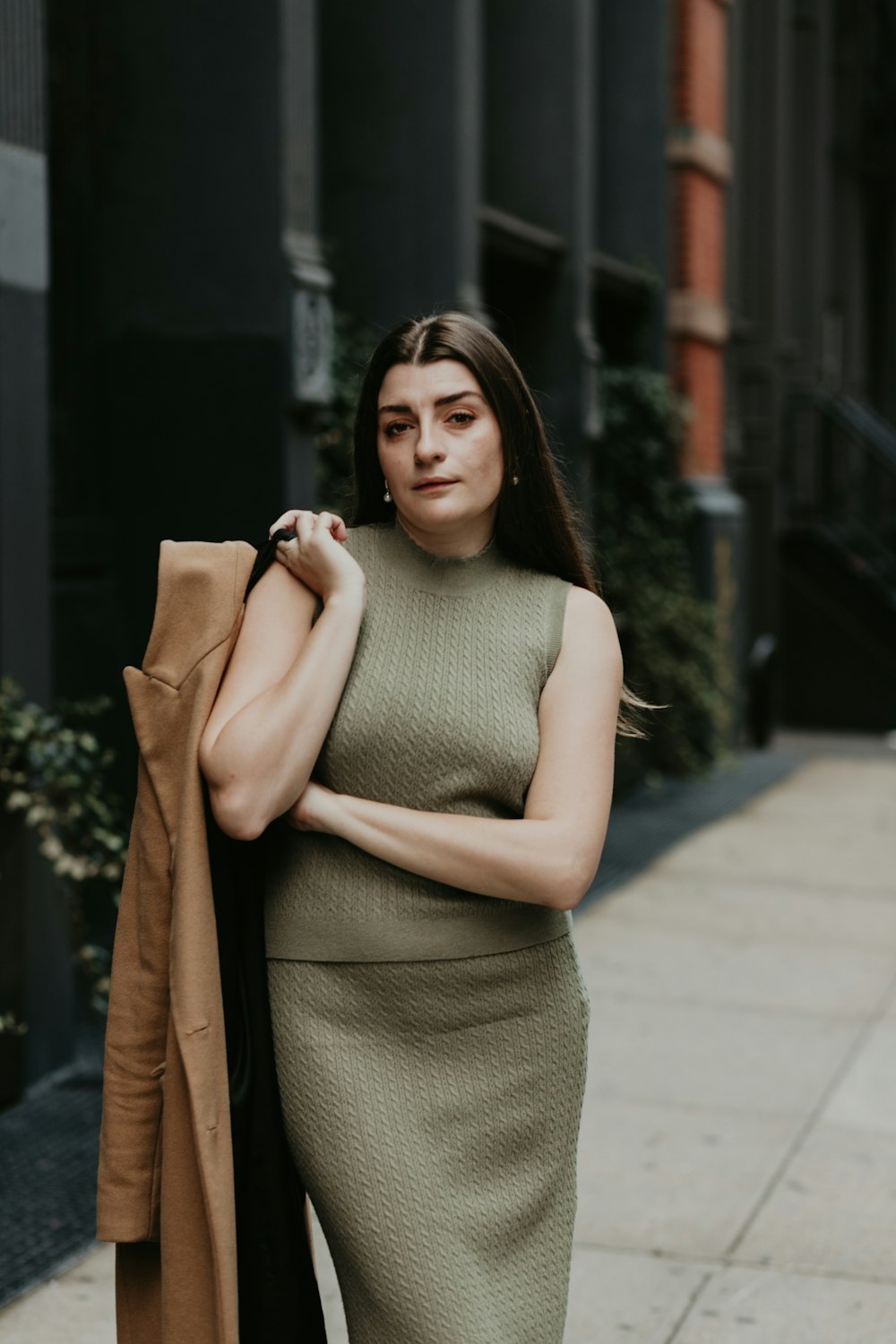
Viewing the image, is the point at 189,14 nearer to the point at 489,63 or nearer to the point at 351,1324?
the point at 489,63

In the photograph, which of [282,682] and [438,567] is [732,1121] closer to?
[438,567]

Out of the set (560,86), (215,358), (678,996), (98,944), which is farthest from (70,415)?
(560,86)

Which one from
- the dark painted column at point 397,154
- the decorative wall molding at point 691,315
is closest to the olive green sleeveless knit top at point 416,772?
the dark painted column at point 397,154

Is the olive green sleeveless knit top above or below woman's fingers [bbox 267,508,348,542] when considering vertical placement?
below

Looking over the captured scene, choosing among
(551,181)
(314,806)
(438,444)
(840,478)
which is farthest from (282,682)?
(840,478)

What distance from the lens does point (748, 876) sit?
871 cm

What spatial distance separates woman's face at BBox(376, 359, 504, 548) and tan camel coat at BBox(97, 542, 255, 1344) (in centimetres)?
24

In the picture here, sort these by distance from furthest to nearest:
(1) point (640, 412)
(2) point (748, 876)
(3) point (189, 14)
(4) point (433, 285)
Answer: (1) point (640, 412) → (2) point (748, 876) → (4) point (433, 285) → (3) point (189, 14)

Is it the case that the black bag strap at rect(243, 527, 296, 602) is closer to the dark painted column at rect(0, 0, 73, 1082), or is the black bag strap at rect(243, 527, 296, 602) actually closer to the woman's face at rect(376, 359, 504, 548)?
the woman's face at rect(376, 359, 504, 548)

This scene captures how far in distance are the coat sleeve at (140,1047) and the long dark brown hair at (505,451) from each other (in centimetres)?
56

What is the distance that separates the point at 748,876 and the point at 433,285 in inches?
123

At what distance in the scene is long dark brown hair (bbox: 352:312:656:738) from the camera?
2.46 metres

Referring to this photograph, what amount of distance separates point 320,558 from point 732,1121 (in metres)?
3.29

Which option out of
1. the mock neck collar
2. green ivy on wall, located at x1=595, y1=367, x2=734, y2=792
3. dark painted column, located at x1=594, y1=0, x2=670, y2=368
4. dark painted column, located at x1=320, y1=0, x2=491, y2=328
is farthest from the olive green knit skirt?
dark painted column, located at x1=594, y1=0, x2=670, y2=368
